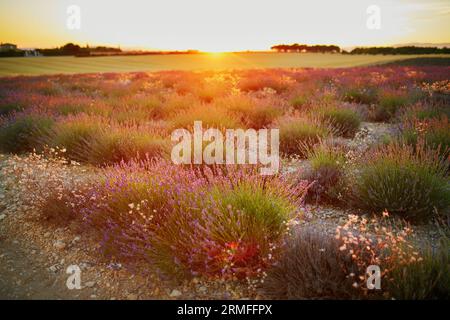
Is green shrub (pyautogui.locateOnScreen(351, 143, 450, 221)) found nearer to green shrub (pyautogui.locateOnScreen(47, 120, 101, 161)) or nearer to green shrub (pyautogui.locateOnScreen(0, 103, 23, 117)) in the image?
green shrub (pyautogui.locateOnScreen(47, 120, 101, 161))

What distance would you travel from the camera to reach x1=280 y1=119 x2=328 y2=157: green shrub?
6484mm

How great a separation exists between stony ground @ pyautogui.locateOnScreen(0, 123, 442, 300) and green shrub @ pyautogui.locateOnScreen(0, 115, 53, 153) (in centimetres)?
→ 287

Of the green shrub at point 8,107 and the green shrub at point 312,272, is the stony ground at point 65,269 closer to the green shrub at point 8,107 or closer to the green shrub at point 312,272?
the green shrub at point 312,272

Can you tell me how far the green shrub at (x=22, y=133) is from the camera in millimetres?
7141

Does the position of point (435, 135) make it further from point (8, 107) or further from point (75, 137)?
point (8, 107)

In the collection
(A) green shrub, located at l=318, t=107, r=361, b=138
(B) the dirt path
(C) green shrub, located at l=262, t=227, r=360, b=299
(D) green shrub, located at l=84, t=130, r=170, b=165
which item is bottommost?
(B) the dirt path

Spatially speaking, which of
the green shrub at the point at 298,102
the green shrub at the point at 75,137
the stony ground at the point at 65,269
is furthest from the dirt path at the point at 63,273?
the green shrub at the point at 298,102

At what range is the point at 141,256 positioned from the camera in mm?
3256

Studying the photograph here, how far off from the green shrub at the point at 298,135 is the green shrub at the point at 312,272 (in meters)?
3.69

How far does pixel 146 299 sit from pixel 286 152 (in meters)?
4.23

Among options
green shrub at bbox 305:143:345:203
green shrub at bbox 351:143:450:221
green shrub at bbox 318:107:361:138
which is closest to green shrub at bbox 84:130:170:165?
green shrub at bbox 305:143:345:203
